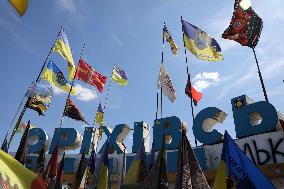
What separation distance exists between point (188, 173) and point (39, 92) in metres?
11.9

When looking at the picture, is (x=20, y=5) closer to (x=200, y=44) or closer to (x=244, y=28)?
(x=244, y=28)

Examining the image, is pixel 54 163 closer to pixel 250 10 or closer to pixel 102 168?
pixel 102 168

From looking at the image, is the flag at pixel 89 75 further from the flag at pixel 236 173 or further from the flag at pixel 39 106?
the flag at pixel 236 173

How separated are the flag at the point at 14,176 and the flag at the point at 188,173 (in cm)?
304

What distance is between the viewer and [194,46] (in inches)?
835

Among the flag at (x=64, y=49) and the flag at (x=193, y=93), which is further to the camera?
the flag at (x=193, y=93)

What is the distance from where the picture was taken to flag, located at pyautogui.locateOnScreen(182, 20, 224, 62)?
2035 cm

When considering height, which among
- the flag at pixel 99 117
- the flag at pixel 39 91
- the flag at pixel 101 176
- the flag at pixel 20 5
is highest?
the flag at pixel 99 117

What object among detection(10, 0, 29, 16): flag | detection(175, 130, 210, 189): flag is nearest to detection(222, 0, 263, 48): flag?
detection(175, 130, 210, 189): flag

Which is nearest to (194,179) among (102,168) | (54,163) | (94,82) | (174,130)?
(102,168)

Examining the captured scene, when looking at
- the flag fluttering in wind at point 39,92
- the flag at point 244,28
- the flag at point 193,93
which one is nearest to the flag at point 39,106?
the flag fluttering in wind at point 39,92

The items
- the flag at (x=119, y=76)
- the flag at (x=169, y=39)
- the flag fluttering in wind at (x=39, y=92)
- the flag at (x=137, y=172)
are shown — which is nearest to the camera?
the flag at (x=137, y=172)

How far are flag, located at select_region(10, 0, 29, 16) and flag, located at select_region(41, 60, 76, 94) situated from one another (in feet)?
Result: 37.0

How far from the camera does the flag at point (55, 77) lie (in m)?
20.5
